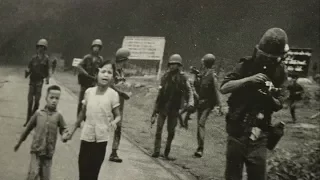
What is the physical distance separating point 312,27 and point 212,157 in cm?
829

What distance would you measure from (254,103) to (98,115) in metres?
1.57

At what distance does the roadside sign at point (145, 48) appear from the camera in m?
14.4

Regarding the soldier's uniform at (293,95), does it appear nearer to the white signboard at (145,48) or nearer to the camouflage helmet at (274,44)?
the white signboard at (145,48)

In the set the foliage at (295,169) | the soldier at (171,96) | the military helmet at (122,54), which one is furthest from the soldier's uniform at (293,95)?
the military helmet at (122,54)

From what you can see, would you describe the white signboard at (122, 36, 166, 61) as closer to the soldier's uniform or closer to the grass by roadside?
the grass by roadside

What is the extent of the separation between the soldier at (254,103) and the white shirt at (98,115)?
1240 mm

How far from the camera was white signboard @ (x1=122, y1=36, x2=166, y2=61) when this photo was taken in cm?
1439

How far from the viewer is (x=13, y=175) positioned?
16.3 feet

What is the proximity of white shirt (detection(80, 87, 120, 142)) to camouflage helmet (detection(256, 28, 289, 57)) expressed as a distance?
1640mm

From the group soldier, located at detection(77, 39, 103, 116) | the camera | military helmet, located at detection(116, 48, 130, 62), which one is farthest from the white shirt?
soldier, located at detection(77, 39, 103, 116)

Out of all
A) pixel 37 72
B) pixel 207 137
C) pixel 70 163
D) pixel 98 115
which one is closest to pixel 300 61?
pixel 207 137

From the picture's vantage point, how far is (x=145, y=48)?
1475 cm

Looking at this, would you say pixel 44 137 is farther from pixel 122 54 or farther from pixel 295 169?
pixel 295 169

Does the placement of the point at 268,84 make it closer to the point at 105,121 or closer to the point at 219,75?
the point at 105,121
